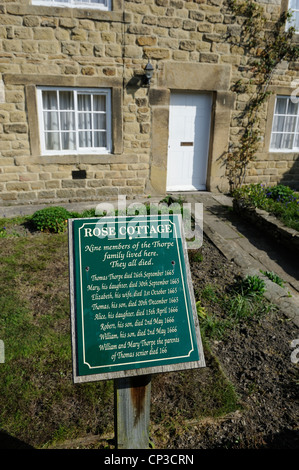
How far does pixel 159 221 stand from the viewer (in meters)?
2.48

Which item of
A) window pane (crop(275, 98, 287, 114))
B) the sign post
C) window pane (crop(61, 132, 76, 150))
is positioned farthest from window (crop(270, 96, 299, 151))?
the sign post

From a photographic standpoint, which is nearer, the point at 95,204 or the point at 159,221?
the point at 159,221

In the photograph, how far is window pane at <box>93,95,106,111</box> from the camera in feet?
24.9

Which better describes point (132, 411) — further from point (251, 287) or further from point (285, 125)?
point (285, 125)

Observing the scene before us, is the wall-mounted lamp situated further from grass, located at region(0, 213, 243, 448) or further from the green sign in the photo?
the green sign

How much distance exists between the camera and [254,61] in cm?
809

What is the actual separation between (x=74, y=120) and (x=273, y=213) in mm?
4542

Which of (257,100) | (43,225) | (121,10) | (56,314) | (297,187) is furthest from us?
(297,187)

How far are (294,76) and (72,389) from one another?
854cm

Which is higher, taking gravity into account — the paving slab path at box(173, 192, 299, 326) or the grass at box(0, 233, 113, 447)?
the paving slab path at box(173, 192, 299, 326)

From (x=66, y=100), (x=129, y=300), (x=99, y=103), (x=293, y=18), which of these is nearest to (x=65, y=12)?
(x=66, y=100)

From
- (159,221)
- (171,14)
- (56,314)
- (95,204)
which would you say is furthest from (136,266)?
(171,14)

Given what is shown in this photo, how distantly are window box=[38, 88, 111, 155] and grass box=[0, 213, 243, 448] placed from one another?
424cm
